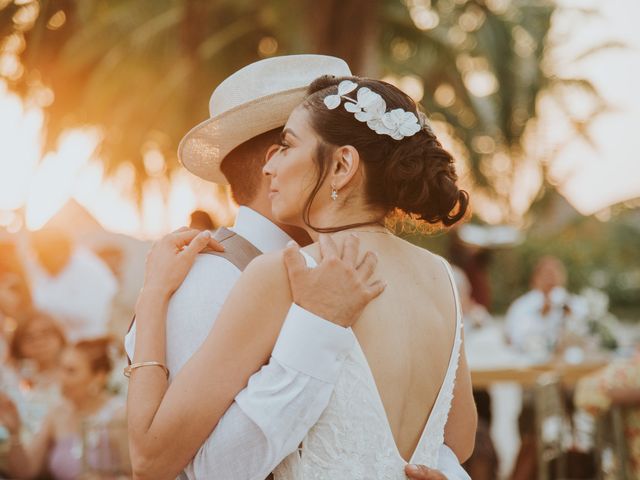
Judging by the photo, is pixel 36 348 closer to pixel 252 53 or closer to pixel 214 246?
pixel 214 246

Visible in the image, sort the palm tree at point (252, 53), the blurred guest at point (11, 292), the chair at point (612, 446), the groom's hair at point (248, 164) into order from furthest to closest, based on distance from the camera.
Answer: the palm tree at point (252, 53)
the blurred guest at point (11, 292)
the chair at point (612, 446)
the groom's hair at point (248, 164)

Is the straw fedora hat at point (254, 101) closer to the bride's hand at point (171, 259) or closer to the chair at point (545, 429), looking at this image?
the bride's hand at point (171, 259)

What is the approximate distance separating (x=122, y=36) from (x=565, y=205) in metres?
27.8

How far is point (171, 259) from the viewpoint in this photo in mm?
2188

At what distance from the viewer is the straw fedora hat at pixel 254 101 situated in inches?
99.2

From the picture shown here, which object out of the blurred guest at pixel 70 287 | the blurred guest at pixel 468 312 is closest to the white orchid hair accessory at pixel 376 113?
the blurred guest at pixel 70 287

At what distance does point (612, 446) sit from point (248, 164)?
12.7ft

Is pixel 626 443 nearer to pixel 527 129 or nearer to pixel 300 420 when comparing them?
pixel 300 420

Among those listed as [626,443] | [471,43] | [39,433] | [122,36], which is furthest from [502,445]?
[122,36]

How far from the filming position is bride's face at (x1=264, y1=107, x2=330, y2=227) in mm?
2133

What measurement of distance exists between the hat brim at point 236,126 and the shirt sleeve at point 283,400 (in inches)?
28.8

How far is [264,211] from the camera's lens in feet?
8.28

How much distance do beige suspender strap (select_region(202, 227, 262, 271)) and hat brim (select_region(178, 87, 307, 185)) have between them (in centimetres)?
29

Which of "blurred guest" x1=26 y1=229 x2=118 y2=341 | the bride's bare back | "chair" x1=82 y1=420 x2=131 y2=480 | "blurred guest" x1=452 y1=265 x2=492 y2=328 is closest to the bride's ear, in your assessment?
the bride's bare back
